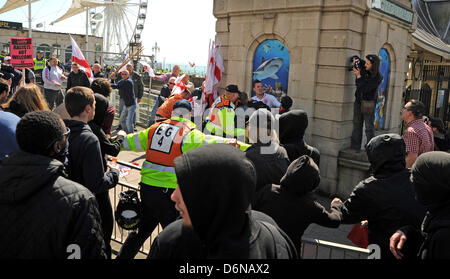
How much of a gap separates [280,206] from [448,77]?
1570 centimetres

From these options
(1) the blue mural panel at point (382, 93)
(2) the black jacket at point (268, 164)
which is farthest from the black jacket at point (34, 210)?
(1) the blue mural panel at point (382, 93)

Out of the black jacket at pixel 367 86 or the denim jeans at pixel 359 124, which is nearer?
the black jacket at pixel 367 86

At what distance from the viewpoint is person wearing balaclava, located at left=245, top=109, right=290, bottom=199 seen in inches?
133

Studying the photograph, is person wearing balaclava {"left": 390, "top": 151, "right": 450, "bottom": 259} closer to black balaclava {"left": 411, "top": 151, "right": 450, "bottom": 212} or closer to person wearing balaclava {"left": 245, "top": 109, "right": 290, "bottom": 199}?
black balaclava {"left": 411, "top": 151, "right": 450, "bottom": 212}

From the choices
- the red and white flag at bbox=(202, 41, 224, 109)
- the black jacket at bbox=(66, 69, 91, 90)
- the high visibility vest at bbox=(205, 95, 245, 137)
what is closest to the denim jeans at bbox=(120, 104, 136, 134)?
the black jacket at bbox=(66, 69, 91, 90)

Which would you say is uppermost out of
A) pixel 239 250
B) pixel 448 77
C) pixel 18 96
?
pixel 448 77

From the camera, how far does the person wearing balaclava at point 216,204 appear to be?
4.56 ft

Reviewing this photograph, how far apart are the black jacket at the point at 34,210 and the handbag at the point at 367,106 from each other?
→ 592cm

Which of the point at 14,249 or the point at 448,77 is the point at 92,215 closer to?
the point at 14,249

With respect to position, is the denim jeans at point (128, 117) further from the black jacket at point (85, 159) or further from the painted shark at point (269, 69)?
the black jacket at point (85, 159)

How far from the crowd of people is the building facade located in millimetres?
2312

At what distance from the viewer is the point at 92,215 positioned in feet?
7.17
